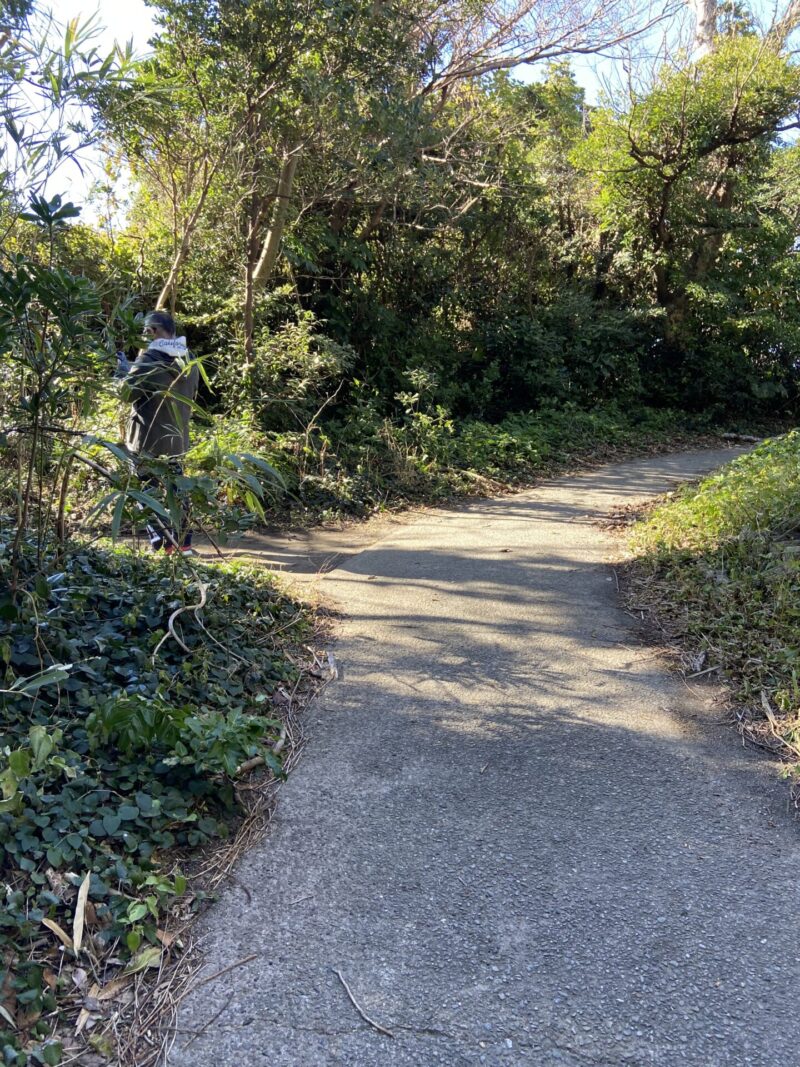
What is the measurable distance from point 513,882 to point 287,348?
725 centimetres

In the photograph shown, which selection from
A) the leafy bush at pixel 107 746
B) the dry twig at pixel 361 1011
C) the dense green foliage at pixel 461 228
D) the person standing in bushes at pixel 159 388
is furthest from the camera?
the dense green foliage at pixel 461 228

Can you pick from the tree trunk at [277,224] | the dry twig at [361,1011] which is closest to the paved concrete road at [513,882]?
the dry twig at [361,1011]

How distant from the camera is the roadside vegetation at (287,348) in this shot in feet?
9.01

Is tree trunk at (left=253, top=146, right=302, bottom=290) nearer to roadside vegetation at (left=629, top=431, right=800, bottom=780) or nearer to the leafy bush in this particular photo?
roadside vegetation at (left=629, top=431, right=800, bottom=780)

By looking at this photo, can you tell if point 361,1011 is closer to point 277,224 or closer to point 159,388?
point 159,388

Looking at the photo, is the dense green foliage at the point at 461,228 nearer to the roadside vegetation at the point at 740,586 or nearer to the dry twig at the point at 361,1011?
the roadside vegetation at the point at 740,586

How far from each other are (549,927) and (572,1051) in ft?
1.42

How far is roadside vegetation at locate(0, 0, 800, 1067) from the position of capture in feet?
9.01

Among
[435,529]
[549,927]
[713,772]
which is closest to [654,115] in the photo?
[435,529]

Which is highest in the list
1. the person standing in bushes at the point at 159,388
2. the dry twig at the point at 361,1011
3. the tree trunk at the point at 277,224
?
the tree trunk at the point at 277,224

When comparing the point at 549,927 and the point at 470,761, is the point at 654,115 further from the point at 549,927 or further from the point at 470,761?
the point at 549,927

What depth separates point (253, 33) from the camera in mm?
6953

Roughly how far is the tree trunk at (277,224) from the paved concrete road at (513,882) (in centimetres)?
596

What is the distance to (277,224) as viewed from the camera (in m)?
8.84
